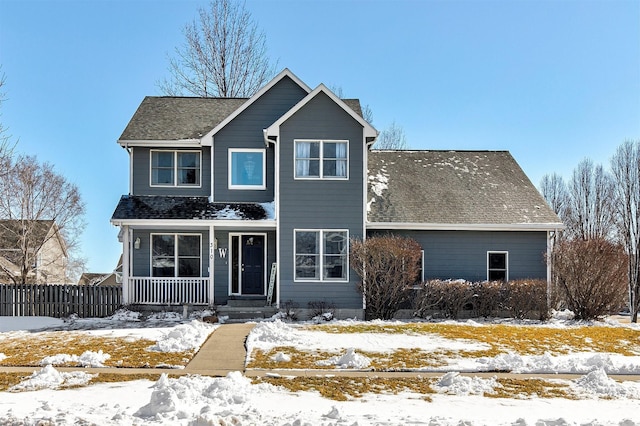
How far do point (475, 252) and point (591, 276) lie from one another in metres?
3.65

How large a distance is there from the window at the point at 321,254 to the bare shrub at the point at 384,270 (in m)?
0.49

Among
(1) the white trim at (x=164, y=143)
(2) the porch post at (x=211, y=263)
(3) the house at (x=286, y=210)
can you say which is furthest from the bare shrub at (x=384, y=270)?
(1) the white trim at (x=164, y=143)

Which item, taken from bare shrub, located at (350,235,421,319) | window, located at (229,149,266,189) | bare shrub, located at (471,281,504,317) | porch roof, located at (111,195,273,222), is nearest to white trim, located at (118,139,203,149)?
window, located at (229,149,266,189)

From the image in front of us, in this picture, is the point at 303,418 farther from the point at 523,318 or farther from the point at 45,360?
the point at 523,318

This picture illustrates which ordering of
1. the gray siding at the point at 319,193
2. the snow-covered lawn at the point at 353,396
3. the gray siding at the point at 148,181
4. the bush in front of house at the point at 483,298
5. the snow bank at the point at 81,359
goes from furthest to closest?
the gray siding at the point at 148,181, the gray siding at the point at 319,193, the bush in front of house at the point at 483,298, the snow bank at the point at 81,359, the snow-covered lawn at the point at 353,396

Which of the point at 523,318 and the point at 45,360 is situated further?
the point at 523,318

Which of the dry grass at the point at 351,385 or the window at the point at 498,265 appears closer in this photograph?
the dry grass at the point at 351,385

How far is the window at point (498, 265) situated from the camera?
1964 centimetres

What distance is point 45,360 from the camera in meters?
10.9

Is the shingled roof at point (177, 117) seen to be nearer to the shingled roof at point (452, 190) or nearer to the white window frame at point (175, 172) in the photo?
the white window frame at point (175, 172)

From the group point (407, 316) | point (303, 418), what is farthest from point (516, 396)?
point (407, 316)

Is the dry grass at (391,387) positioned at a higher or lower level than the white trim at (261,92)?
lower

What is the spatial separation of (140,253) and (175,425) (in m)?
13.9

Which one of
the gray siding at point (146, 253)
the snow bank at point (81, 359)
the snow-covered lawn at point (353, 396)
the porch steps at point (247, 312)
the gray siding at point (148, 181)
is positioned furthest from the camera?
the gray siding at point (148, 181)
